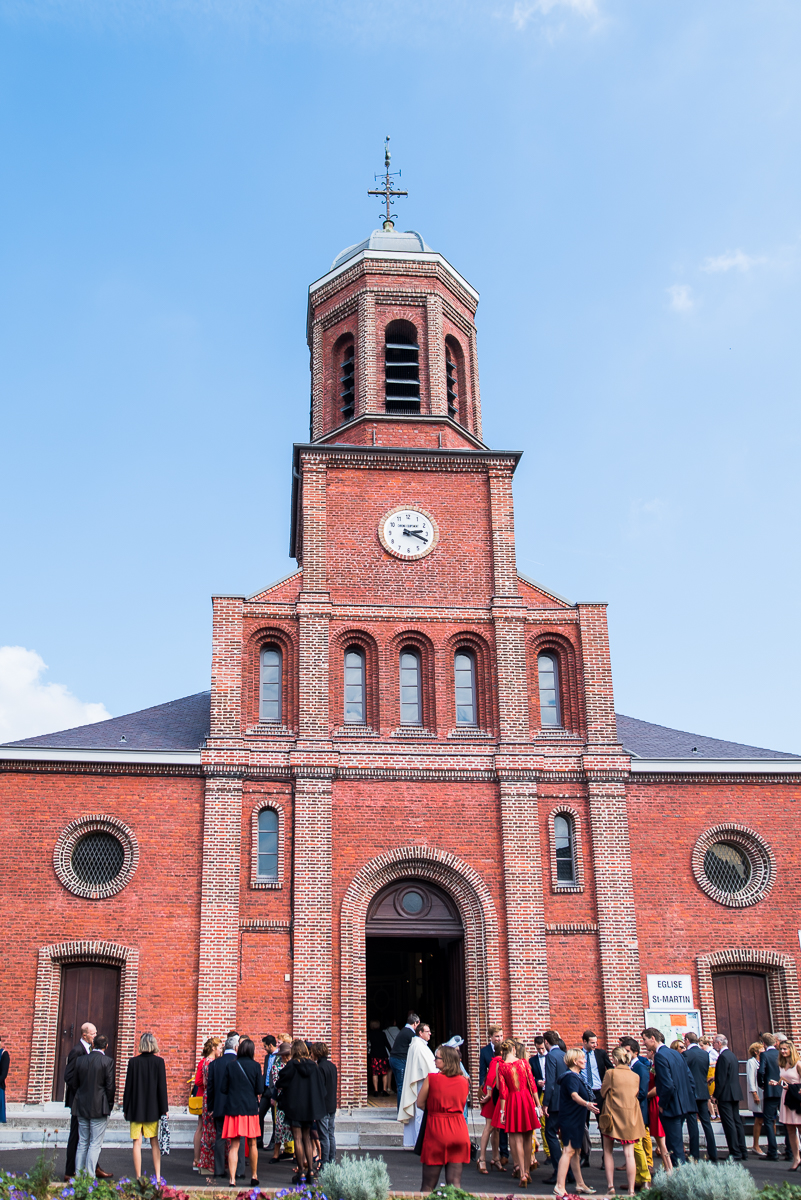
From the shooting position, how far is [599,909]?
1995 centimetres

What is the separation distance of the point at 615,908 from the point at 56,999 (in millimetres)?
9580

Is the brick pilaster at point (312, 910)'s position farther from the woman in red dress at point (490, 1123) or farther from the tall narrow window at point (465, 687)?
the woman in red dress at point (490, 1123)

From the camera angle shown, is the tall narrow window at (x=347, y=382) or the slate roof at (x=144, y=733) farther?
the tall narrow window at (x=347, y=382)

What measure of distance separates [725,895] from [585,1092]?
8664 mm

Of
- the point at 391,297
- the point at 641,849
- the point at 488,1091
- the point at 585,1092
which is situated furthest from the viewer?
the point at 391,297

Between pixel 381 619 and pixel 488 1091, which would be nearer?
pixel 488 1091

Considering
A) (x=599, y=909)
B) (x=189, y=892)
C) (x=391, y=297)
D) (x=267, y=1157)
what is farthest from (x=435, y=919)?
(x=391, y=297)

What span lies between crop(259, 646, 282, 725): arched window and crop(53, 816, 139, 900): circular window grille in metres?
3.20

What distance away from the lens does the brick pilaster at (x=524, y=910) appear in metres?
19.1

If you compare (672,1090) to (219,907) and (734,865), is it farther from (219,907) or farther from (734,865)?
(219,907)

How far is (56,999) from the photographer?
62.0 ft

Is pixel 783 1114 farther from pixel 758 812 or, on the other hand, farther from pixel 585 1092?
pixel 758 812

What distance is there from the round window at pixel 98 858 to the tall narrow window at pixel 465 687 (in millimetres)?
6527

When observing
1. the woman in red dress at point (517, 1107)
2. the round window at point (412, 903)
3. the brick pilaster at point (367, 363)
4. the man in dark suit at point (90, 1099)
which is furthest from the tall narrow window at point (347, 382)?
the man in dark suit at point (90, 1099)
